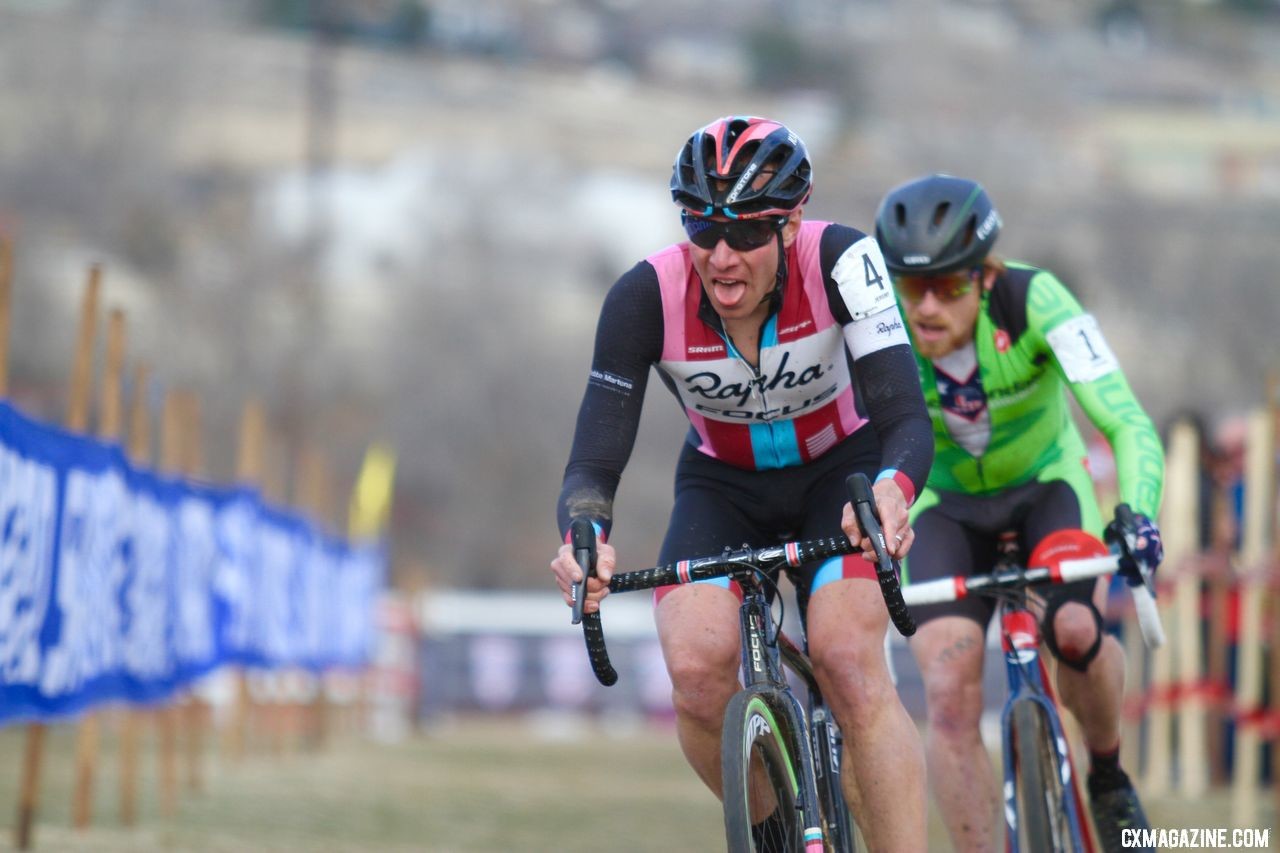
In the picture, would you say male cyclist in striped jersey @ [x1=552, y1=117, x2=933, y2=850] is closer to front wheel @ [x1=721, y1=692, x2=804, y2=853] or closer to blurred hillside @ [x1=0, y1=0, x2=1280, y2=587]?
front wheel @ [x1=721, y1=692, x2=804, y2=853]

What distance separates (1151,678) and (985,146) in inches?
2730

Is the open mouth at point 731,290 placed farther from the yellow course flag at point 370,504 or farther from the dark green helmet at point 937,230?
the yellow course flag at point 370,504

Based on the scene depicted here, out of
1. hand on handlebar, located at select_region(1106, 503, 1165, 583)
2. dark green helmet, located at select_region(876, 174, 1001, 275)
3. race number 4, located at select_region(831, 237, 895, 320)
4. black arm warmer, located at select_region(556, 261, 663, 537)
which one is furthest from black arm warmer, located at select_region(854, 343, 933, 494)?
dark green helmet, located at select_region(876, 174, 1001, 275)

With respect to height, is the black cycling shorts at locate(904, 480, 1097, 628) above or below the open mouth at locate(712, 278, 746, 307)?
below

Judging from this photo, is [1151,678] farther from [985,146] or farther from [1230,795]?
[985,146]

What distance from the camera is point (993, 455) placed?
6.77m

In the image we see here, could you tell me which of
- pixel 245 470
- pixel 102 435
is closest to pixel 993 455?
pixel 102 435

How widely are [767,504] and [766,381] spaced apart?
0.47 metres

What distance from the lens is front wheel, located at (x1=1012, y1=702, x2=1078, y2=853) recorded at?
19.3 ft

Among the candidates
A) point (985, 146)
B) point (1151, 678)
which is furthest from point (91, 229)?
point (1151, 678)

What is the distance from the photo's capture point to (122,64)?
7062 cm

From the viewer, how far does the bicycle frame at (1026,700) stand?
602cm

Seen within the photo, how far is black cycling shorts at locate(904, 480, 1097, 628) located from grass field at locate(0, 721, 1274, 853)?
11.6ft

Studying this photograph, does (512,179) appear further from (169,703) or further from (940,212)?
(940,212)
